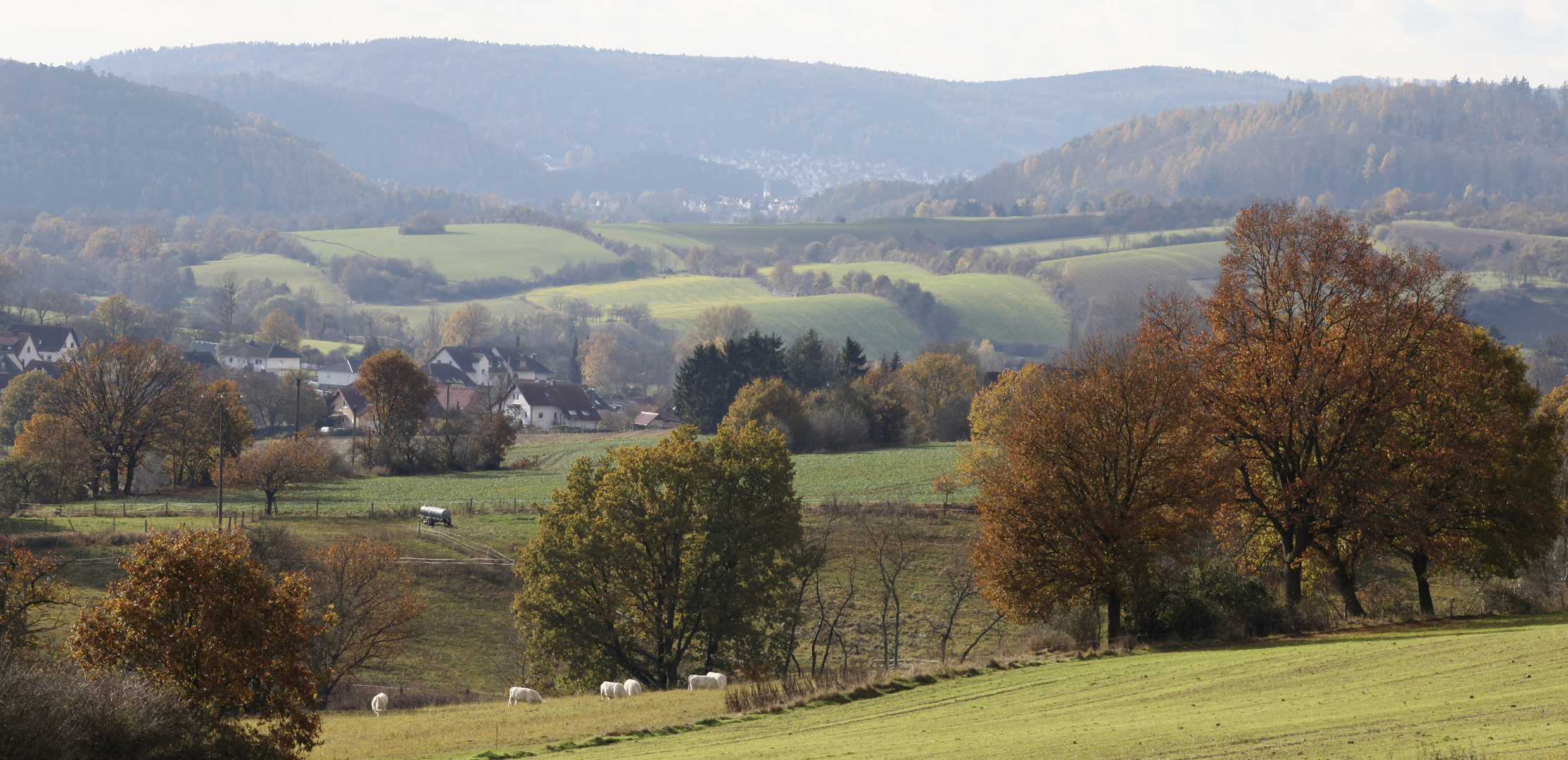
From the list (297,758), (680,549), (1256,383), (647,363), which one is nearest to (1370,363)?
(1256,383)

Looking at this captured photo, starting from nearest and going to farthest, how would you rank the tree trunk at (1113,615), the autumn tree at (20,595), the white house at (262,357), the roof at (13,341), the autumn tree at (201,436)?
the autumn tree at (20,595), the tree trunk at (1113,615), the autumn tree at (201,436), the roof at (13,341), the white house at (262,357)

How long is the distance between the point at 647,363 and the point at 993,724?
175 metres

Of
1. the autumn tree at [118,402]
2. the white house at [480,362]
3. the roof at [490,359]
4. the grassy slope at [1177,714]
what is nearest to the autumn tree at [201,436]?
the autumn tree at [118,402]

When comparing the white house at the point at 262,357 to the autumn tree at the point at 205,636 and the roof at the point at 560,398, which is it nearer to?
the roof at the point at 560,398

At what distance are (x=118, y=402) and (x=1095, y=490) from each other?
68829mm

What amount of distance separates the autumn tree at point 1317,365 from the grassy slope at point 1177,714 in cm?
401

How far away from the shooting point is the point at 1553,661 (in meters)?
21.5

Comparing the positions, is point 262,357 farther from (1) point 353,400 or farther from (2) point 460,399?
(1) point 353,400

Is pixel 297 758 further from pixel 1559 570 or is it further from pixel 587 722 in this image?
pixel 1559 570

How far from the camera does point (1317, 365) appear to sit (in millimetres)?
33344

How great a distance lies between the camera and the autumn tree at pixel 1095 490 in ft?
111

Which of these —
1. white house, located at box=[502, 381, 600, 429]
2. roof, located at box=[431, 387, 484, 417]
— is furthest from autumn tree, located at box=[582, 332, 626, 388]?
white house, located at box=[502, 381, 600, 429]

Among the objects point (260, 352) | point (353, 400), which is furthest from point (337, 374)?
point (353, 400)

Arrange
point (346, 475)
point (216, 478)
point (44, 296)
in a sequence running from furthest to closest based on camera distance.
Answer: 1. point (44, 296)
2. point (346, 475)
3. point (216, 478)
